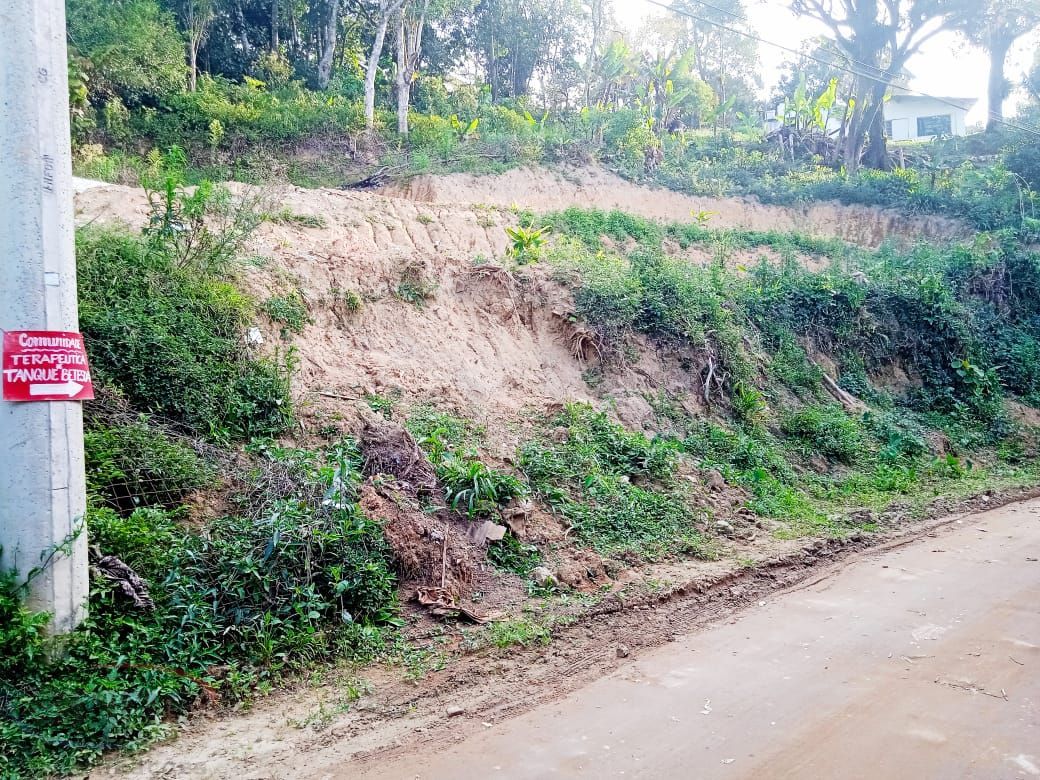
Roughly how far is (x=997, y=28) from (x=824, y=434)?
2534 centimetres

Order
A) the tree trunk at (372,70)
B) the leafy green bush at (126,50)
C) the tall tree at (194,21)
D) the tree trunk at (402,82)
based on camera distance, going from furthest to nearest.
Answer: the tall tree at (194,21)
the tree trunk at (402,82)
the tree trunk at (372,70)
the leafy green bush at (126,50)

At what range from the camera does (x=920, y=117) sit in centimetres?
4069

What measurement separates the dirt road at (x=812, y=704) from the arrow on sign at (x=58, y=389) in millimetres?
2552

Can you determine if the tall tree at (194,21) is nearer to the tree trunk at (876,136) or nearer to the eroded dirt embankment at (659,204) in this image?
the eroded dirt embankment at (659,204)

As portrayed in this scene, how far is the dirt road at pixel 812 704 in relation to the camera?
4.07 metres

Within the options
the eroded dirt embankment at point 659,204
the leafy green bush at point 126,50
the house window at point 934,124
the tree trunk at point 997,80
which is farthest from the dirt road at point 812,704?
the house window at point 934,124

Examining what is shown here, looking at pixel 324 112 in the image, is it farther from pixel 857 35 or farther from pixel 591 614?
pixel 857 35

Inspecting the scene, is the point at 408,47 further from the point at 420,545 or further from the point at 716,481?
the point at 420,545

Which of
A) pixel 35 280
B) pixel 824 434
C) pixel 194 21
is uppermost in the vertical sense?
pixel 194 21

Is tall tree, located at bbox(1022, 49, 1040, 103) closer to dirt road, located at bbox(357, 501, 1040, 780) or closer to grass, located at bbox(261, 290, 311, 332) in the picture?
dirt road, located at bbox(357, 501, 1040, 780)

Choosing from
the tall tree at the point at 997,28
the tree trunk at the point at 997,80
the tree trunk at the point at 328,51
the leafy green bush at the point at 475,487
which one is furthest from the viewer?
the tree trunk at the point at 997,80

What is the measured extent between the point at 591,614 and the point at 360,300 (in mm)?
5704

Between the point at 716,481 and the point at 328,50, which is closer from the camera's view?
the point at 716,481

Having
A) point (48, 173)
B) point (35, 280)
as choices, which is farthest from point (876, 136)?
point (35, 280)
